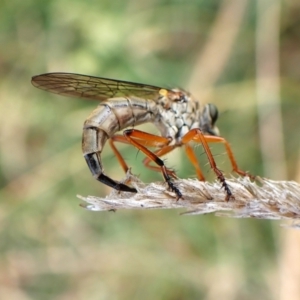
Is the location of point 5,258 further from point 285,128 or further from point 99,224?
point 285,128

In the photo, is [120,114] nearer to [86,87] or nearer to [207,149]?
[86,87]

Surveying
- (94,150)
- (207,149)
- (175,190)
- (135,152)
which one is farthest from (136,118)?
(175,190)

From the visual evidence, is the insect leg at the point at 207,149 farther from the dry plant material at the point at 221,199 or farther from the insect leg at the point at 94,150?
the insect leg at the point at 94,150

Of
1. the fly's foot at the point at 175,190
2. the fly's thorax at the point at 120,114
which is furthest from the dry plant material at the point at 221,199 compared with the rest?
the fly's thorax at the point at 120,114

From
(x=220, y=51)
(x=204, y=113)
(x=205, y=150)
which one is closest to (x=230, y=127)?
(x=220, y=51)

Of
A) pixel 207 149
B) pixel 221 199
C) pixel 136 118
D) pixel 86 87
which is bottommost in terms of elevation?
pixel 221 199
